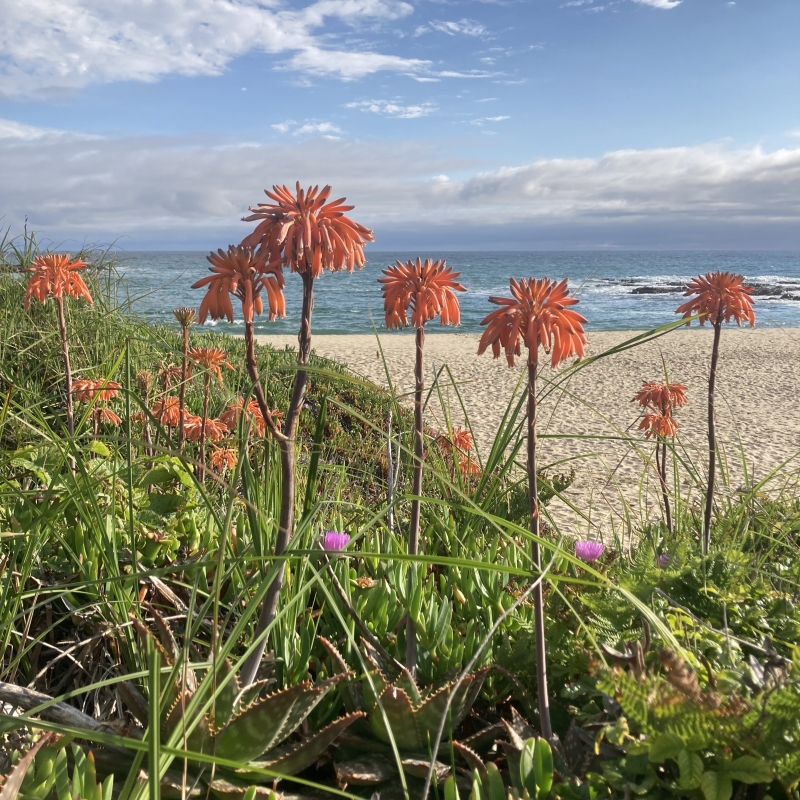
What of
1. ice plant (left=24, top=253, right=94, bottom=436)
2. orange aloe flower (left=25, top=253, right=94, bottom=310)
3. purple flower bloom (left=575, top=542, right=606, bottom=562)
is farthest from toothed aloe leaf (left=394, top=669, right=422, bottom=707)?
orange aloe flower (left=25, top=253, right=94, bottom=310)

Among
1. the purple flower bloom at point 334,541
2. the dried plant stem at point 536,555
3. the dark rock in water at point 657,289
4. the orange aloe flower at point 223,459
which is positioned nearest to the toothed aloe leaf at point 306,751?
the dried plant stem at point 536,555

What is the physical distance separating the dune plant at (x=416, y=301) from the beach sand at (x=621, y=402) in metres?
2.68

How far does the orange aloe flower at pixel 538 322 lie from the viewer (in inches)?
54.4

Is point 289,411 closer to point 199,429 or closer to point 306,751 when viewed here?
point 306,751

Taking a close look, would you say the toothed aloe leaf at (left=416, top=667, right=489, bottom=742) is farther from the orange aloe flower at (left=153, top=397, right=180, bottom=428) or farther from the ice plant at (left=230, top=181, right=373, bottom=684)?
the orange aloe flower at (left=153, top=397, right=180, bottom=428)

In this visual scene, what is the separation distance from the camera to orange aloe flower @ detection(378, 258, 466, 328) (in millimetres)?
1667

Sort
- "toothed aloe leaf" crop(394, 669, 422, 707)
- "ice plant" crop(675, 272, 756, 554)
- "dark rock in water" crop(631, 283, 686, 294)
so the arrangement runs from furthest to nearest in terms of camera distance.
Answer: "dark rock in water" crop(631, 283, 686, 294), "ice plant" crop(675, 272, 756, 554), "toothed aloe leaf" crop(394, 669, 422, 707)

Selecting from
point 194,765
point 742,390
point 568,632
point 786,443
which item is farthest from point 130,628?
point 742,390

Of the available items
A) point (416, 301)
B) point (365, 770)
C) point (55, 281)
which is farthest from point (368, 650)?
point (55, 281)

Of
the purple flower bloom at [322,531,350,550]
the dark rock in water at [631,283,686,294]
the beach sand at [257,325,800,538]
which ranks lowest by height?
the beach sand at [257,325,800,538]

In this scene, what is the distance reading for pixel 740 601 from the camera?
1862mm

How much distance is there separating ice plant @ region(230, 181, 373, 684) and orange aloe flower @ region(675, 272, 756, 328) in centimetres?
203

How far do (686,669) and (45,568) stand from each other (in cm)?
201

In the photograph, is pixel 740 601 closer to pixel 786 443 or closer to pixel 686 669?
pixel 686 669
